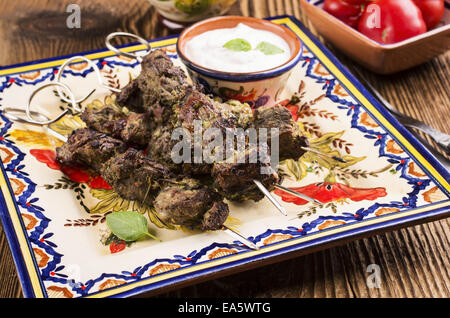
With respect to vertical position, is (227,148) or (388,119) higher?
(227,148)

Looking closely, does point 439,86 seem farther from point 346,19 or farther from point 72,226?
point 72,226

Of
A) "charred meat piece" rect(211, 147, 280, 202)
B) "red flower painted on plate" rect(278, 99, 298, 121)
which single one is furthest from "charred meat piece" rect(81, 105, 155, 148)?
"red flower painted on plate" rect(278, 99, 298, 121)

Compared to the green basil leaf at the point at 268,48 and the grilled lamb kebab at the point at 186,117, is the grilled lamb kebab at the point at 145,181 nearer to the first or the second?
the grilled lamb kebab at the point at 186,117

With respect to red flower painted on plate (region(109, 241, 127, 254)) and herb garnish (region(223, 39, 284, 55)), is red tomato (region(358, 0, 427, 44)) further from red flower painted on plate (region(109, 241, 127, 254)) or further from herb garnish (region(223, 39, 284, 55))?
red flower painted on plate (region(109, 241, 127, 254))

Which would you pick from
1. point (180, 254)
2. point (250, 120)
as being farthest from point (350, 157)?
point (180, 254)

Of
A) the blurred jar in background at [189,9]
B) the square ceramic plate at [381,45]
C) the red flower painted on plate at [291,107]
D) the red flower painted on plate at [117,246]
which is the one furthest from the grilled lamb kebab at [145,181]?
the square ceramic plate at [381,45]

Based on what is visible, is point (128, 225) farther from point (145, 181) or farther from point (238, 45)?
point (238, 45)

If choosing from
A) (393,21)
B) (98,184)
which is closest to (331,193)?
(98,184)
